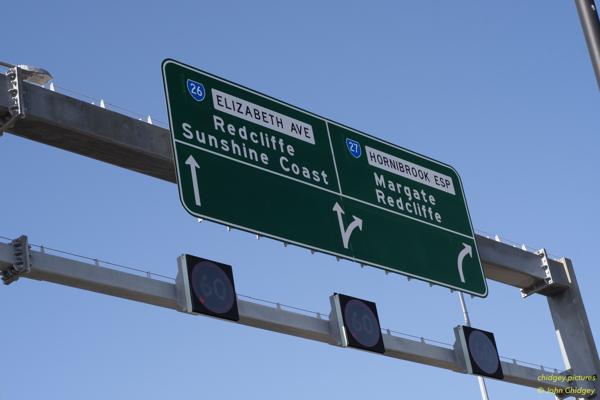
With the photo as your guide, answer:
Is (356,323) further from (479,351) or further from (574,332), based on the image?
(574,332)

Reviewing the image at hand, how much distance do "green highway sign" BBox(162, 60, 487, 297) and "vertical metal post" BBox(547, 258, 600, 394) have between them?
3828mm

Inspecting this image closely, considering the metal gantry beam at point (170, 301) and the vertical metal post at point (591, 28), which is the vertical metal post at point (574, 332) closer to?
the metal gantry beam at point (170, 301)

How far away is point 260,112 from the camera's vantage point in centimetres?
1498

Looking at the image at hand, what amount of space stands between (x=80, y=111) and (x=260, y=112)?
2.16 m

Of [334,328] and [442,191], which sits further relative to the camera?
[442,191]

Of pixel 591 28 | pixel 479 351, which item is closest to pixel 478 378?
pixel 479 351

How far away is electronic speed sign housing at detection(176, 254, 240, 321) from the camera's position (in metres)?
→ 13.7

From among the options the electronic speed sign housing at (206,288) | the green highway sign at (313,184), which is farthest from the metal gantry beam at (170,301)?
the green highway sign at (313,184)

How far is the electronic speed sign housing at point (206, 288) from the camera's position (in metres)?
13.7

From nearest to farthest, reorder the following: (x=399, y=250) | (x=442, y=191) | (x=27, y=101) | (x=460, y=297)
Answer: (x=27, y=101)
(x=399, y=250)
(x=442, y=191)
(x=460, y=297)

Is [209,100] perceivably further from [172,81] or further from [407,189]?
[407,189]

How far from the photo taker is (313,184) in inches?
598

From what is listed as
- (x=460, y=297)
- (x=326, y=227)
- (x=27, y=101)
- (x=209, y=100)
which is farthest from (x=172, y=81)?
(x=460, y=297)

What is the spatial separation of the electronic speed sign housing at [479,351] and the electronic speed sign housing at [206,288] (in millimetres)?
4352
